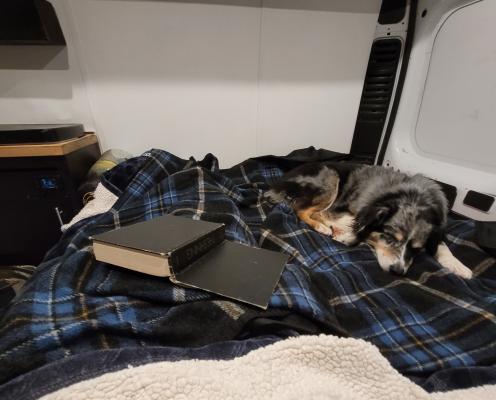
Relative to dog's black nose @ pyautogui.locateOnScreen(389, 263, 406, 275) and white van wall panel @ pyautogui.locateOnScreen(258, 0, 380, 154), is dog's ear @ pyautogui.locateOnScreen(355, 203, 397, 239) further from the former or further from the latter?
white van wall panel @ pyautogui.locateOnScreen(258, 0, 380, 154)

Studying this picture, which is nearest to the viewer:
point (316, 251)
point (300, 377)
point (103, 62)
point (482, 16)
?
point (300, 377)

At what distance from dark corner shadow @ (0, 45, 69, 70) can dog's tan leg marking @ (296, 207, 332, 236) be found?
1.91 meters

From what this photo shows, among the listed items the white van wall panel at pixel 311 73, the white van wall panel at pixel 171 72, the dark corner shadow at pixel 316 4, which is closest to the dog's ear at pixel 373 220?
the white van wall panel at pixel 311 73

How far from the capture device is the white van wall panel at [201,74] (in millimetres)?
1703

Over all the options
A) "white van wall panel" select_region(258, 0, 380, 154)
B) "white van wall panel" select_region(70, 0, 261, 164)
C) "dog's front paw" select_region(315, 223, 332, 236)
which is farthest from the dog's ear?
"white van wall panel" select_region(70, 0, 261, 164)

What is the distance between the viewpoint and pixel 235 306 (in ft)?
2.20

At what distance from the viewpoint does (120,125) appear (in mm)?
1912

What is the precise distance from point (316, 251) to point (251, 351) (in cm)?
73

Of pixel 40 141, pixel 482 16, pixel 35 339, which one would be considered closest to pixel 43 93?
pixel 40 141

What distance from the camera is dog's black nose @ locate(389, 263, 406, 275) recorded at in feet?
3.67

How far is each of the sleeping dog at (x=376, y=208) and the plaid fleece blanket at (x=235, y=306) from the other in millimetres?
97

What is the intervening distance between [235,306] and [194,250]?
21 centimetres

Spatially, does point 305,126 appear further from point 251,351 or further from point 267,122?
point 251,351

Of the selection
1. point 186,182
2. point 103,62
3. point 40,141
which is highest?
point 103,62
